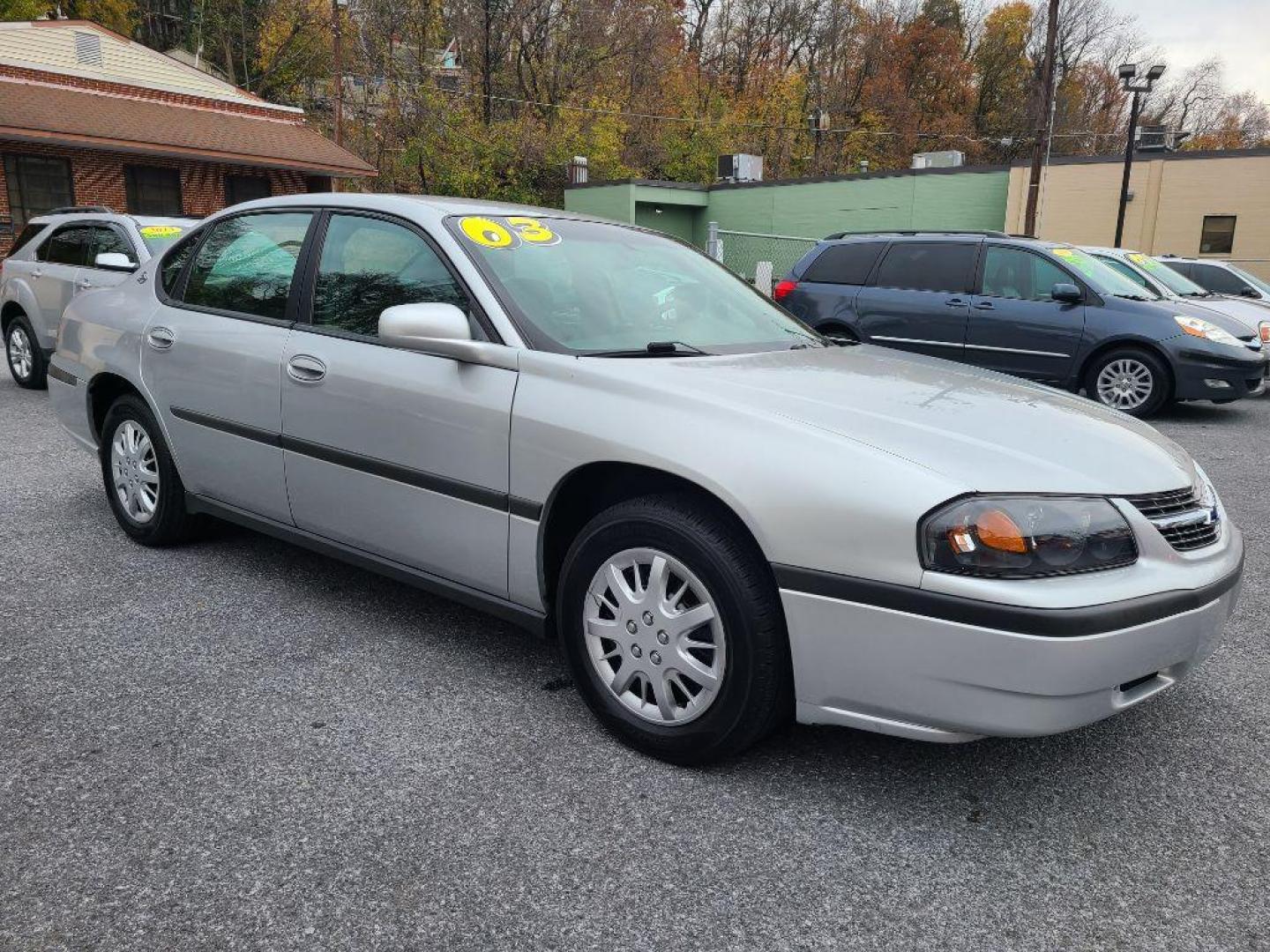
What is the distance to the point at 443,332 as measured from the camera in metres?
2.92

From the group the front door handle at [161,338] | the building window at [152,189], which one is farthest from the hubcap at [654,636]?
Result: the building window at [152,189]

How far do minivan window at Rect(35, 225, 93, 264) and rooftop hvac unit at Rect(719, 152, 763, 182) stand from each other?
2609cm

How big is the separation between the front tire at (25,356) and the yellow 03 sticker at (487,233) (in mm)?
7569

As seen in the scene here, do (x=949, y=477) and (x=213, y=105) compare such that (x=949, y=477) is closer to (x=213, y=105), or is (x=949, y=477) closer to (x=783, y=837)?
(x=783, y=837)

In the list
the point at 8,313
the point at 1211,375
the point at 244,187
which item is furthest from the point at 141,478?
the point at 244,187

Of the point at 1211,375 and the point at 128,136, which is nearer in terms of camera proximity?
the point at 1211,375

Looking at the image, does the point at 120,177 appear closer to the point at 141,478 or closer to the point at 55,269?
the point at 55,269

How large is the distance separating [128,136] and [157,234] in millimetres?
17149

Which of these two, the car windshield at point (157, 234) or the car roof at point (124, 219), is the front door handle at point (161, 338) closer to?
the car windshield at point (157, 234)

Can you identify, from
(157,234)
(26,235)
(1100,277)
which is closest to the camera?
Answer: (157,234)

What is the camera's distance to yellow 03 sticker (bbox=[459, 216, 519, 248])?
3314mm

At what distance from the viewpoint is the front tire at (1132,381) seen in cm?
904

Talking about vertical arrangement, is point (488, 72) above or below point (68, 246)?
above

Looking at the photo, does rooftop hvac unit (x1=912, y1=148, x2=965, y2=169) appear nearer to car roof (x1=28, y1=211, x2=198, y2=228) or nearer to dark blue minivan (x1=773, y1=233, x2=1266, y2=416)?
dark blue minivan (x1=773, y1=233, x2=1266, y2=416)
